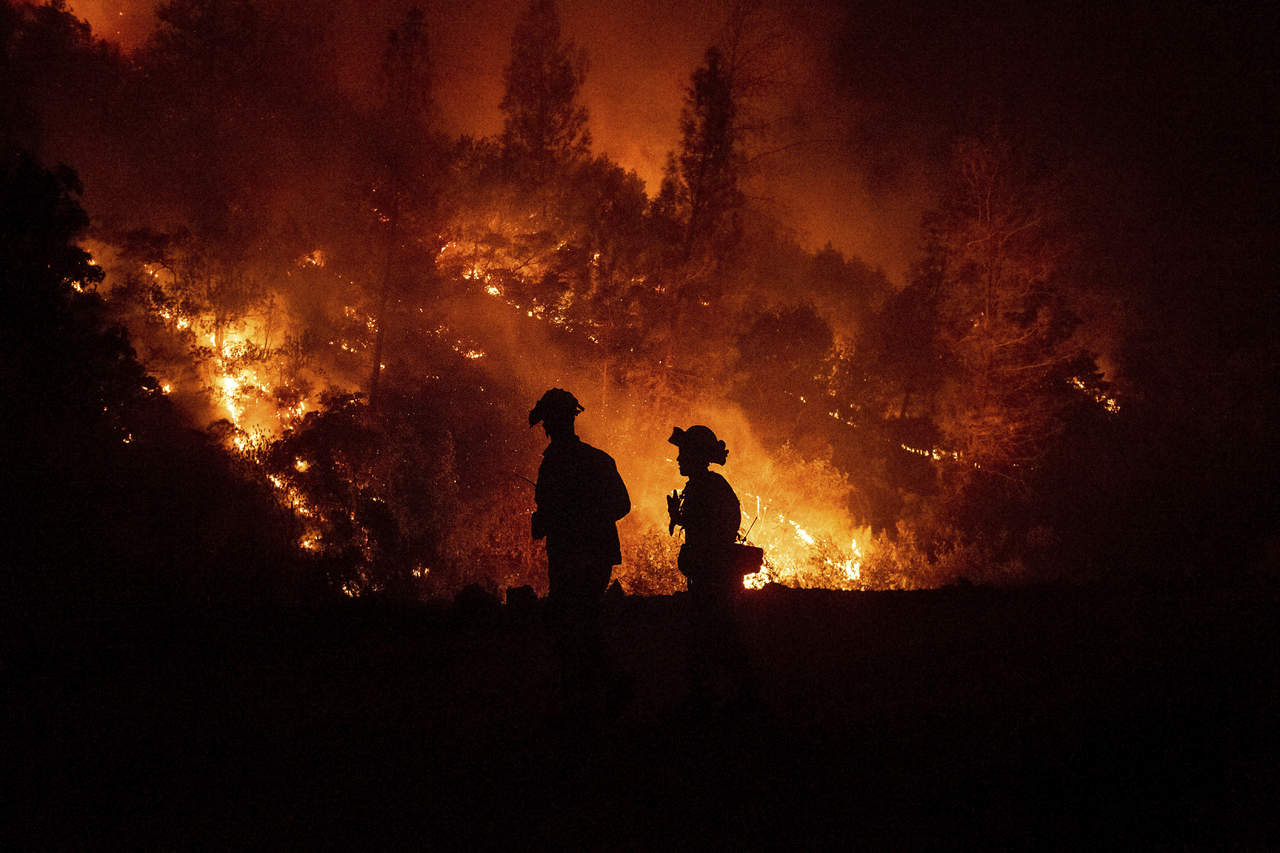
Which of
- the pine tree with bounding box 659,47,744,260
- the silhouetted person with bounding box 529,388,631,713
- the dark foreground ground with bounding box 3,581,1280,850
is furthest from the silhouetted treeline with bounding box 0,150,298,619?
the pine tree with bounding box 659,47,744,260

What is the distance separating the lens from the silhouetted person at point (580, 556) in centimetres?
510

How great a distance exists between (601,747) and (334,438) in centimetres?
1700

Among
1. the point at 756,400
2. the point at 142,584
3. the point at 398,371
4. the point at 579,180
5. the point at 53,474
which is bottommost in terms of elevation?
the point at 142,584

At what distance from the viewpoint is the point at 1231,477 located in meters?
23.0

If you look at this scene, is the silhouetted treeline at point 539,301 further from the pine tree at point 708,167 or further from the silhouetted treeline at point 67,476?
the silhouetted treeline at point 67,476

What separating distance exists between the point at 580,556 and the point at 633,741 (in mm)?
1267

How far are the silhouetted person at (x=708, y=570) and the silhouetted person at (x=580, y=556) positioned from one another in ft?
1.80

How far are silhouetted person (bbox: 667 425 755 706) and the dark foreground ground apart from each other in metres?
0.33

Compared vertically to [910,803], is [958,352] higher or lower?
higher

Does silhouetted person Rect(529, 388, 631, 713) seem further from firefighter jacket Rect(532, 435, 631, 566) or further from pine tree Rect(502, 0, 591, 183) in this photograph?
pine tree Rect(502, 0, 591, 183)

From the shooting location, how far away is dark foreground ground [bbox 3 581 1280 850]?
400 centimetres

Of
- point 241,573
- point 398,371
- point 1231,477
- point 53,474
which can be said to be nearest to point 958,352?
point 1231,477

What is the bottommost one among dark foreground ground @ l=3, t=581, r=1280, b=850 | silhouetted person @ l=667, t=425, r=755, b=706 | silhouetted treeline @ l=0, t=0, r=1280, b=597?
dark foreground ground @ l=3, t=581, r=1280, b=850

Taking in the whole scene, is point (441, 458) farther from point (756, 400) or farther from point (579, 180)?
point (756, 400)
